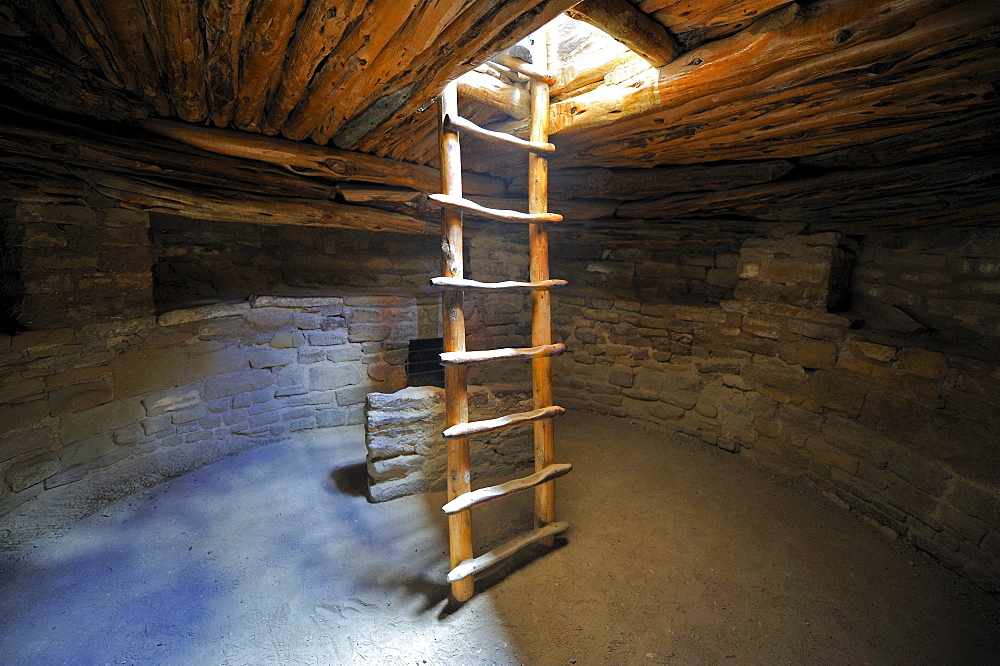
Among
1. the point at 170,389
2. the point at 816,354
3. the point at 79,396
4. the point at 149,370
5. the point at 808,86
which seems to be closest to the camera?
the point at 808,86

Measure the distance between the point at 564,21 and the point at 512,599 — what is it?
3.45 metres

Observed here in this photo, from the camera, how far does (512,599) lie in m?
2.30

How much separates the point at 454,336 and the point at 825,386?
2785 mm

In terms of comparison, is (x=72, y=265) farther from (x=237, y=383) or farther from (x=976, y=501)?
(x=976, y=501)

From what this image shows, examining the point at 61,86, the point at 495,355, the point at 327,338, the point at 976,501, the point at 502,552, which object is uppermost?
the point at 61,86

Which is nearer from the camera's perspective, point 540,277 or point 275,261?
point 540,277

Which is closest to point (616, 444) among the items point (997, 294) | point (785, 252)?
point (785, 252)

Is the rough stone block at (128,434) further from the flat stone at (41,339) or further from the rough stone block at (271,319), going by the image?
the rough stone block at (271,319)

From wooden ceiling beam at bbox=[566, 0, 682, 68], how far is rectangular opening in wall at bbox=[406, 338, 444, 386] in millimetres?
3432

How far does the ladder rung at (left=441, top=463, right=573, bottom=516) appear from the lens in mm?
2268

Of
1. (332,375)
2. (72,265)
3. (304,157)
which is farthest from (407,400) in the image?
(72,265)

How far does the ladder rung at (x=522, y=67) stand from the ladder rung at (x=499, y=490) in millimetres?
2390

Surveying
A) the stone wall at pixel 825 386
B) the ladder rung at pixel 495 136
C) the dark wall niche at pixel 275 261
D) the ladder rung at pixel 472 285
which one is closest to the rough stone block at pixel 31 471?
the dark wall niche at pixel 275 261

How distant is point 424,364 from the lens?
4.76 m
